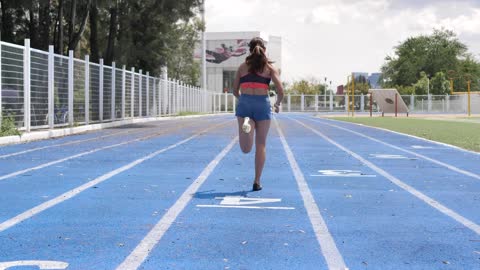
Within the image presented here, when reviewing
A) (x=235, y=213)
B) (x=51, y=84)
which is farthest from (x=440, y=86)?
(x=235, y=213)

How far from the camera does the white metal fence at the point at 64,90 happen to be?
16578 millimetres

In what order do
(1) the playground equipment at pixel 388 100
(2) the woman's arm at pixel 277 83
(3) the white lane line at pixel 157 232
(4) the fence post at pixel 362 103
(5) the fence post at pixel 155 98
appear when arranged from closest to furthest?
(3) the white lane line at pixel 157 232 < (2) the woman's arm at pixel 277 83 < (5) the fence post at pixel 155 98 < (1) the playground equipment at pixel 388 100 < (4) the fence post at pixel 362 103

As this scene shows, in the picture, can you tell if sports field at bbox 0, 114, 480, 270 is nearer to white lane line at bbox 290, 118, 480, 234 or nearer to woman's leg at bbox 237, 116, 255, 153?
white lane line at bbox 290, 118, 480, 234

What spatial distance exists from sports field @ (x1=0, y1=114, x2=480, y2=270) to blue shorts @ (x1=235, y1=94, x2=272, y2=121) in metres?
0.98

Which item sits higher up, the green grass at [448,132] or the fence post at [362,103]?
the fence post at [362,103]

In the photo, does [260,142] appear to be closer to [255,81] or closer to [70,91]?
[255,81]

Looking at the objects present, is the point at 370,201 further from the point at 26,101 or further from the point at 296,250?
the point at 26,101

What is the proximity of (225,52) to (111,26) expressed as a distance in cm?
8055

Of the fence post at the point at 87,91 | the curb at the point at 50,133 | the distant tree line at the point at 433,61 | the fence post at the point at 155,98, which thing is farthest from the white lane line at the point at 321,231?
the distant tree line at the point at 433,61

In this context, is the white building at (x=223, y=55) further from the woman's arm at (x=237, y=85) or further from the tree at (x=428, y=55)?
the woman's arm at (x=237, y=85)

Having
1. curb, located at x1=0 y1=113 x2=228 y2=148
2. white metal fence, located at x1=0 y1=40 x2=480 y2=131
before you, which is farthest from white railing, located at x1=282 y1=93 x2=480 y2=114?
curb, located at x1=0 y1=113 x2=228 y2=148

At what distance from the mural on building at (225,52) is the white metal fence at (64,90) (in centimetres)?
7690

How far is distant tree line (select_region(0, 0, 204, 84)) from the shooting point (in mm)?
29141

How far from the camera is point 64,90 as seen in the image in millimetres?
20781
